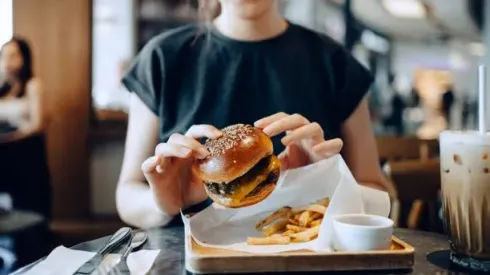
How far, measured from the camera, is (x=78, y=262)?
91 centimetres

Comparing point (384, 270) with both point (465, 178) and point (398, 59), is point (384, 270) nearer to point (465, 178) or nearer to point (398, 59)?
point (465, 178)

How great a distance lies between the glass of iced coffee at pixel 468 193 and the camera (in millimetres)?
857

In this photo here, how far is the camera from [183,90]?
4.78 ft

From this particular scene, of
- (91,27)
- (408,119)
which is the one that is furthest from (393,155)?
(91,27)

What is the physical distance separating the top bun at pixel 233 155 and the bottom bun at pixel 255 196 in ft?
0.15

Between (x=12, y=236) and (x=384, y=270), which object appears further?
(x=12, y=236)

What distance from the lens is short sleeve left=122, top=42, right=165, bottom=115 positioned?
1426 mm

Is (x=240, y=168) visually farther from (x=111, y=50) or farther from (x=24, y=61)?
(x=111, y=50)

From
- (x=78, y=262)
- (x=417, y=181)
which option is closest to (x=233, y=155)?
(x=78, y=262)

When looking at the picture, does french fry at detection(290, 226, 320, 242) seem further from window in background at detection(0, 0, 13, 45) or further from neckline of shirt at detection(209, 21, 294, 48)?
window in background at detection(0, 0, 13, 45)

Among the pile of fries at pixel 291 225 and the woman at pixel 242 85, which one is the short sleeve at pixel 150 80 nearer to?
the woman at pixel 242 85

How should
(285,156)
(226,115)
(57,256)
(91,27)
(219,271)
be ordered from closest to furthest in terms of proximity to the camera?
1. (219,271)
2. (57,256)
3. (285,156)
4. (226,115)
5. (91,27)

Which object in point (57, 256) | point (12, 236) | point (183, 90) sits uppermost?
point (183, 90)

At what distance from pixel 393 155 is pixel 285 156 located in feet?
4.76
